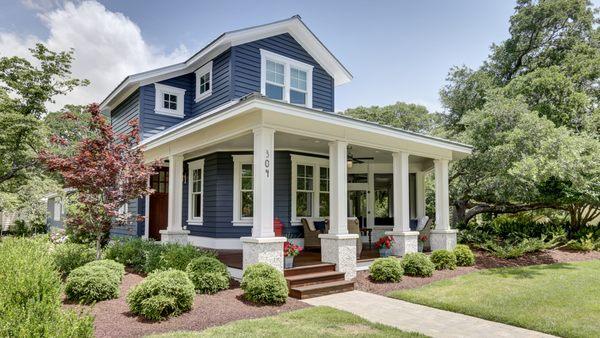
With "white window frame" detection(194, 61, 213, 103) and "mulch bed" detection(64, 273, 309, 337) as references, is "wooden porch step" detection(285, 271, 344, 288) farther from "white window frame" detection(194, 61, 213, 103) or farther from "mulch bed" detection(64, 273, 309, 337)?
"white window frame" detection(194, 61, 213, 103)

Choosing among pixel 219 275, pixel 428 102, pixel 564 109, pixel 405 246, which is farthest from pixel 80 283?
pixel 428 102

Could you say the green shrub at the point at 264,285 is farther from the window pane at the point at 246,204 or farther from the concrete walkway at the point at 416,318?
the window pane at the point at 246,204

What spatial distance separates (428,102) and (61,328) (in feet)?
133

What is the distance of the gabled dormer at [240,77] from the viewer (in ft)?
39.2

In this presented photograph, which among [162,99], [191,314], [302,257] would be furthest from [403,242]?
[162,99]

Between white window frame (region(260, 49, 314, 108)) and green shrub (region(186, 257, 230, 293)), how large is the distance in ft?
19.9

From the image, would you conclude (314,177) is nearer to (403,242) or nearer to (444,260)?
(403,242)

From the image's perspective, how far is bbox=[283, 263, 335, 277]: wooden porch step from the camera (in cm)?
781

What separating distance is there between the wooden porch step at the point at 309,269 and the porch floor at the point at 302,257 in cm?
36

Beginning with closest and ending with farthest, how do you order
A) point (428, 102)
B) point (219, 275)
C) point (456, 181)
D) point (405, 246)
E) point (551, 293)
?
point (219, 275)
point (551, 293)
point (405, 246)
point (456, 181)
point (428, 102)

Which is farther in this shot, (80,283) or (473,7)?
(473,7)

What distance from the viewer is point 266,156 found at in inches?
293

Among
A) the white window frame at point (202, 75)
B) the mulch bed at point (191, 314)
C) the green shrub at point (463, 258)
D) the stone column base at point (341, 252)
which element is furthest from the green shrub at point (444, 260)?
the white window frame at point (202, 75)

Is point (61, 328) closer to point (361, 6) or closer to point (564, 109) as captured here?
point (361, 6)
